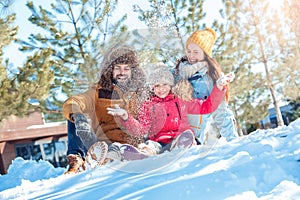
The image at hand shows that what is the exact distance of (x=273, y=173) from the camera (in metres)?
1.21

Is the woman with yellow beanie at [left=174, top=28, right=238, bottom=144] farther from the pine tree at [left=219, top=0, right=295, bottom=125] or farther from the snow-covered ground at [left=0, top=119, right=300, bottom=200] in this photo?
the pine tree at [left=219, top=0, right=295, bottom=125]

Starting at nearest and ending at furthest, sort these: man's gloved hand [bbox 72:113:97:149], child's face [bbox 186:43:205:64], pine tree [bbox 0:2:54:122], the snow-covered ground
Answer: the snow-covered ground → man's gloved hand [bbox 72:113:97:149] → child's face [bbox 186:43:205:64] → pine tree [bbox 0:2:54:122]

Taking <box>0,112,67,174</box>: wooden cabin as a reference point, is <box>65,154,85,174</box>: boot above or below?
above

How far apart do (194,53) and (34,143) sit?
748cm

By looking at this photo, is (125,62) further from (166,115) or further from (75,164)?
(75,164)

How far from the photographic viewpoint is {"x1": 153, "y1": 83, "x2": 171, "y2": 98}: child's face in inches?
71.8

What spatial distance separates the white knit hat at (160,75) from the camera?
1716mm

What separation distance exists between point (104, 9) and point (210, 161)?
861 millimetres

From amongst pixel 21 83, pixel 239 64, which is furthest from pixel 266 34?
pixel 21 83

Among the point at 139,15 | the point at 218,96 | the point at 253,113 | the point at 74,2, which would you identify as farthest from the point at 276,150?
the point at 253,113

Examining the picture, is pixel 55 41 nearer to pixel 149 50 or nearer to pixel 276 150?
pixel 149 50

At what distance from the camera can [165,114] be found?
74.9 inches

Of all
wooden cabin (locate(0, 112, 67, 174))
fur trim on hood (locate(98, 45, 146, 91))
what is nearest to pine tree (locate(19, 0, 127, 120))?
fur trim on hood (locate(98, 45, 146, 91))

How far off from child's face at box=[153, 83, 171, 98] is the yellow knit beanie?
29 cm
